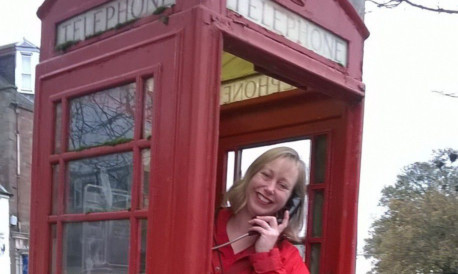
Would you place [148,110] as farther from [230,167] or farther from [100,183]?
[230,167]

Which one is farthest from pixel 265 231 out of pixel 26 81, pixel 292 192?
pixel 26 81

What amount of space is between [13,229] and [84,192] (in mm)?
17269

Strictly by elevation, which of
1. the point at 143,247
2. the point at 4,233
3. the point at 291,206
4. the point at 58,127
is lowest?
the point at 4,233

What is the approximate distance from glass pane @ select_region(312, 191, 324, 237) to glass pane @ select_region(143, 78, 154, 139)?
1064mm

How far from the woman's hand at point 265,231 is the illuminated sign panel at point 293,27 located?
639 millimetres

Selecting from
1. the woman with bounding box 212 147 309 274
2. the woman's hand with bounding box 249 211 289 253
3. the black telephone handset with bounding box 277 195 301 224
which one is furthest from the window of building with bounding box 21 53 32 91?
the woman's hand with bounding box 249 211 289 253

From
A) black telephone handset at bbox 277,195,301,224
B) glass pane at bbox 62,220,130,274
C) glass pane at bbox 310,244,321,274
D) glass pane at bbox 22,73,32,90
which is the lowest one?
glass pane at bbox 310,244,321,274

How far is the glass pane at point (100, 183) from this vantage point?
2215mm

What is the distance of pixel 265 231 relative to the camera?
2430 mm

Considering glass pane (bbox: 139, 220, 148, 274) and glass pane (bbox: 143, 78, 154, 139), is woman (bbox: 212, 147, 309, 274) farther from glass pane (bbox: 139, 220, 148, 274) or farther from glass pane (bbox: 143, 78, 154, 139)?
glass pane (bbox: 143, 78, 154, 139)

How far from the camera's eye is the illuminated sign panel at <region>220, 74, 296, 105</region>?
3.16 meters

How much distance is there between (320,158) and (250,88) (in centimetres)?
53

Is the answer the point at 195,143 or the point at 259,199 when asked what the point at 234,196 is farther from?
the point at 195,143

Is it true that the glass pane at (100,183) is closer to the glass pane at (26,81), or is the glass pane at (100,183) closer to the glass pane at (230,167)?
the glass pane at (230,167)
